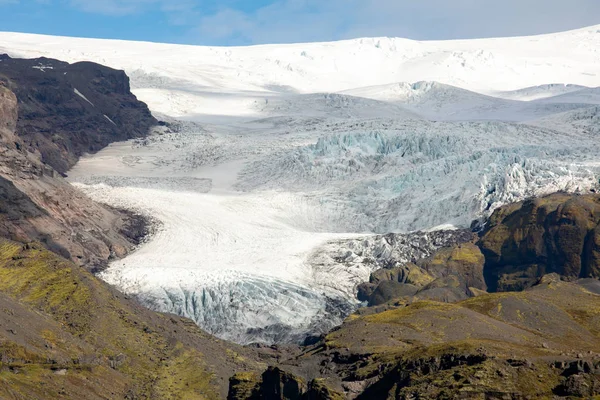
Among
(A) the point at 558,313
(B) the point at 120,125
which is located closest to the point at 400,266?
(A) the point at 558,313

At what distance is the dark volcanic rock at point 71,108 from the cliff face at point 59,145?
170mm

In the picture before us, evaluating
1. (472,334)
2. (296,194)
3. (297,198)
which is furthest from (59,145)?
(472,334)

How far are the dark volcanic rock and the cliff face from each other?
17cm

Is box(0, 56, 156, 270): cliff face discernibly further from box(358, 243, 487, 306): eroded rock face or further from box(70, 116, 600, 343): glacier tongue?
box(358, 243, 487, 306): eroded rock face

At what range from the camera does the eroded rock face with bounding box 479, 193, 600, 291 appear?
109625mm

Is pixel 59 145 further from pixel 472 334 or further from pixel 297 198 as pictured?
pixel 472 334

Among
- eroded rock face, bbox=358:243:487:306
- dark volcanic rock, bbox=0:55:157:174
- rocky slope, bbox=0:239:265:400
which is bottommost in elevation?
eroded rock face, bbox=358:243:487:306

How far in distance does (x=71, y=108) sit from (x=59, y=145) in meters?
21.2

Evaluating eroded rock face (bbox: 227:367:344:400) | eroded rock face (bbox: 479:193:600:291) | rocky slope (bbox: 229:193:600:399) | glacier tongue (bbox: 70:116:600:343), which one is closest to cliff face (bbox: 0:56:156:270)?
glacier tongue (bbox: 70:116:600:343)

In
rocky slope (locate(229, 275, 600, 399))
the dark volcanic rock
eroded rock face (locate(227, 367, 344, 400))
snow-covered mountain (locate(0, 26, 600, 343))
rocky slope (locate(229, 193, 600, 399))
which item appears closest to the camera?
rocky slope (locate(229, 275, 600, 399))

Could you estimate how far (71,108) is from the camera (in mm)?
180125

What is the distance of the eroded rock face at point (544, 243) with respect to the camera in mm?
109625

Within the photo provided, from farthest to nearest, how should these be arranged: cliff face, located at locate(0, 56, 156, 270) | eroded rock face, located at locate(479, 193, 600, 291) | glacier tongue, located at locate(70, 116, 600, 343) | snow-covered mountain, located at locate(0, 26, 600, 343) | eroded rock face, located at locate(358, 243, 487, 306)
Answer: eroded rock face, located at locate(479, 193, 600, 291)
cliff face, located at locate(0, 56, 156, 270)
snow-covered mountain, located at locate(0, 26, 600, 343)
glacier tongue, located at locate(70, 116, 600, 343)
eroded rock face, located at locate(358, 243, 487, 306)

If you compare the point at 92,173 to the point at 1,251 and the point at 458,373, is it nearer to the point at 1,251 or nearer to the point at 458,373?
the point at 1,251
